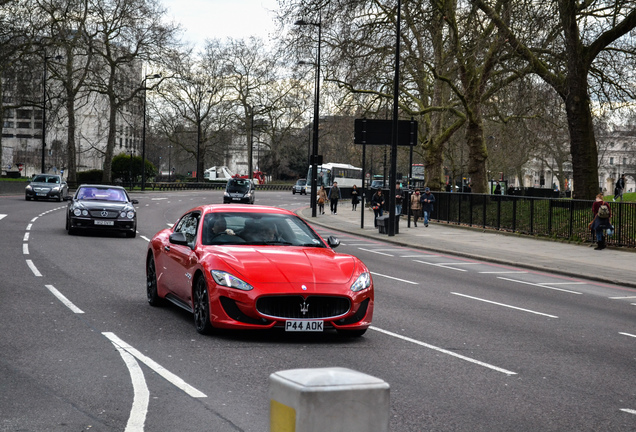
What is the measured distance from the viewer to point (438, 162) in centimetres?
4881

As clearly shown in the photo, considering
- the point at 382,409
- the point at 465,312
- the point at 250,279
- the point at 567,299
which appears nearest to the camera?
the point at 382,409

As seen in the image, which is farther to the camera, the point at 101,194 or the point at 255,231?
the point at 101,194

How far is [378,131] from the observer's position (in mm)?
30422

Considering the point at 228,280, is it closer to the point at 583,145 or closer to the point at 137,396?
the point at 137,396

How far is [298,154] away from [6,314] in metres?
121

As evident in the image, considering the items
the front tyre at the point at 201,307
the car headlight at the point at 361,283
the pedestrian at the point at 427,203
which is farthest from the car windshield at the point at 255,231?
the pedestrian at the point at 427,203

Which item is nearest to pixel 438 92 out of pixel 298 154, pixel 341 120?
pixel 341 120

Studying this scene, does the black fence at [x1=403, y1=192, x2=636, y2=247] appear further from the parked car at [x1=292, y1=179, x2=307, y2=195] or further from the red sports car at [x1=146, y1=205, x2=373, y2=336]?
the parked car at [x1=292, y1=179, x2=307, y2=195]

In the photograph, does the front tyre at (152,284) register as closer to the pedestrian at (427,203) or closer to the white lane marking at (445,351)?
the white lane marking at (445,351)

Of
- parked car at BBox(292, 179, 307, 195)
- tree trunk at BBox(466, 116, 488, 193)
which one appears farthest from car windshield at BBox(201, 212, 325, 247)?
parked car at BBox(292, 179, 307, 195)

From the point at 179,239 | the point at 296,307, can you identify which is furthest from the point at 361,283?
the point at 179,239

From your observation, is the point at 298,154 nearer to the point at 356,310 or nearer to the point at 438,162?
the point at 438,162

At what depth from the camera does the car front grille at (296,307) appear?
836 centimetres

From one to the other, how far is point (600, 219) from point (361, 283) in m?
18.0
